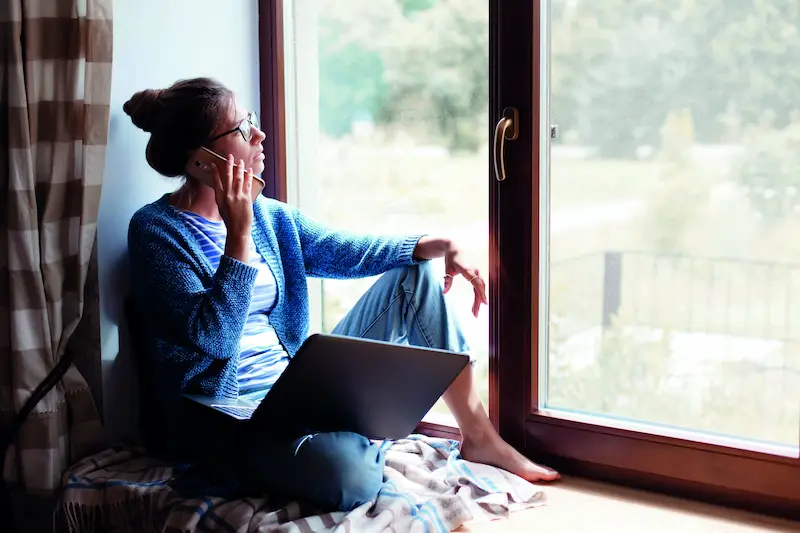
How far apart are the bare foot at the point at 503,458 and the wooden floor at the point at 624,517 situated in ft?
0.17

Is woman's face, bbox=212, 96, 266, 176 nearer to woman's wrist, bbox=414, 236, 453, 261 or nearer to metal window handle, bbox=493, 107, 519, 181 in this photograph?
woman's wrist, bbox=414, 236, 453, 261

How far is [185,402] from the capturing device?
68.8 inches

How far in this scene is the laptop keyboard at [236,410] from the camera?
1.66 metres

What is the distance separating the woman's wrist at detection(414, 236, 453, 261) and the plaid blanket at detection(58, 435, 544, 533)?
0.46m

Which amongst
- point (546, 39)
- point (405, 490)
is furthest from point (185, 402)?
point (546, 39)

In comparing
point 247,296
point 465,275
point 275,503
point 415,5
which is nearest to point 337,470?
point 275,503

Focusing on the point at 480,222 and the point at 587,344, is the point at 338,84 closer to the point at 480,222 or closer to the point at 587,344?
the point at 480,222

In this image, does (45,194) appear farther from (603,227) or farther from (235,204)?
(603,227)

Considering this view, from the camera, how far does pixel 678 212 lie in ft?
5.93

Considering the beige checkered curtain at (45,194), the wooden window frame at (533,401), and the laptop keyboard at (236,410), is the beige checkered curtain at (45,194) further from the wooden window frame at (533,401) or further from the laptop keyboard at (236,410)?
the wooden window frame at (533,401)

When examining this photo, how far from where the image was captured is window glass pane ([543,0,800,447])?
5.61ft

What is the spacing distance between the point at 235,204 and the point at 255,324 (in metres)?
0.31

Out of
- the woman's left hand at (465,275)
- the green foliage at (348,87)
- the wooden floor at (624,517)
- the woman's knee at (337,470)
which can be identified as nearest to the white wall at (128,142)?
the green foliage at (348,87)

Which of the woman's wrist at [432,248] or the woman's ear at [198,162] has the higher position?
the woman's ear at [198,162]
